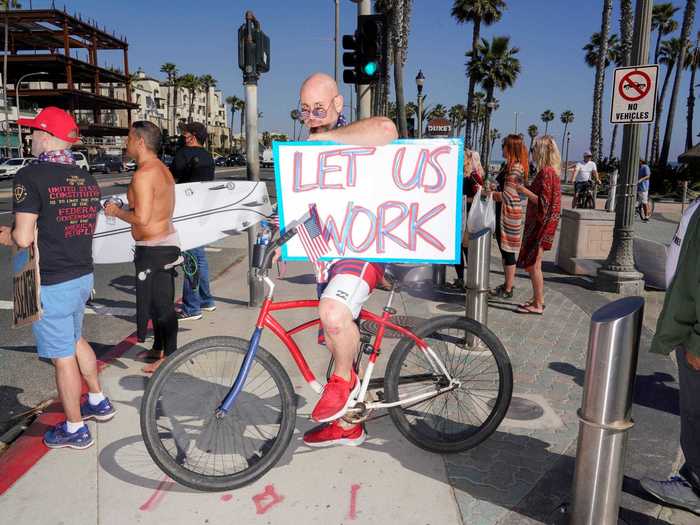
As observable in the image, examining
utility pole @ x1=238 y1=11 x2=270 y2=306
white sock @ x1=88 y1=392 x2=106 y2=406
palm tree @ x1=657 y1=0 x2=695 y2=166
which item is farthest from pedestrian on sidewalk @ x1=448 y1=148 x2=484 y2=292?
palm tree @ x1=657 y1=0 x2=695 y2=166

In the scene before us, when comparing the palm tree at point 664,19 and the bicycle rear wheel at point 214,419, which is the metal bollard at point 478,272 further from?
the palm tree at point 664,19

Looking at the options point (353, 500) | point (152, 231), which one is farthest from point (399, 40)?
A: point (353, 500)

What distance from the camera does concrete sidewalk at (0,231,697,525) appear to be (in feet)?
9.02

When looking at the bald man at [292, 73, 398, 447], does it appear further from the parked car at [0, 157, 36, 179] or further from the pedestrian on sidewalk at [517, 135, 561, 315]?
the parked car at [0, 157, 36, 179]

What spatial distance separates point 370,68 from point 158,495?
24.1 feet

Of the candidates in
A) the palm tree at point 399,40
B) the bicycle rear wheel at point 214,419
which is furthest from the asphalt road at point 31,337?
the palm tree at point 399,40

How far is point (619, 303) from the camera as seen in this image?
246 centimetres

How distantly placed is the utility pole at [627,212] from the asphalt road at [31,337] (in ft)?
19.0

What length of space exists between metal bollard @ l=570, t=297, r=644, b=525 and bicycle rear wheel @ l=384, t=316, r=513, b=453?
2.59ft

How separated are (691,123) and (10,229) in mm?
65256

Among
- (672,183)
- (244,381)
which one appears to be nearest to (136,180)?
(244,381)

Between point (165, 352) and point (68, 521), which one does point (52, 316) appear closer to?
point (68, 521)

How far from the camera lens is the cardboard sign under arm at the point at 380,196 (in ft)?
9.70

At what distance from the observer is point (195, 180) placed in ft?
21.5
